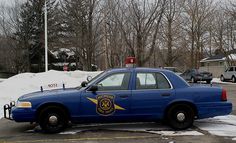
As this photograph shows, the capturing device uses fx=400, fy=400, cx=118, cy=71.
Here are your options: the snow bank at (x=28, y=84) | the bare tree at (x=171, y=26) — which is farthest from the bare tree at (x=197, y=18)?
the snow bank at (x=28, y=84)

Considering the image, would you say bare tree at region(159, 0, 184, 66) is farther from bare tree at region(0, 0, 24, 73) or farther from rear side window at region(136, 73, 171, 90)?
rear side window at region(136, 73, 171, 90)

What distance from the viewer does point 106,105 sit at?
9273 mm

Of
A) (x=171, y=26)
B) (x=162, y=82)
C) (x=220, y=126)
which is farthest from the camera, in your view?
(x=171, y=26)

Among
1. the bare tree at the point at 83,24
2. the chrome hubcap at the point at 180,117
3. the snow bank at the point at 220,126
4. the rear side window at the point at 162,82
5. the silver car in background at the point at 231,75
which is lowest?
the snow bank at the point at 220,126

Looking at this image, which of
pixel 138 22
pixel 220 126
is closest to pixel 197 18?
pixel 138 22

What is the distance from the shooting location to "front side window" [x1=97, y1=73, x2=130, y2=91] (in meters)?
9.43

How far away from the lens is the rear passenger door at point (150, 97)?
9.38 metres

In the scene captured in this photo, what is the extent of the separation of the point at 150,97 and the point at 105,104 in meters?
1.07

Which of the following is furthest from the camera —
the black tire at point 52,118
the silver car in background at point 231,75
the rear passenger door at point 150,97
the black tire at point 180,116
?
the silver car in background at point 231,75

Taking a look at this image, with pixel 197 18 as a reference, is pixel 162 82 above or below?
below

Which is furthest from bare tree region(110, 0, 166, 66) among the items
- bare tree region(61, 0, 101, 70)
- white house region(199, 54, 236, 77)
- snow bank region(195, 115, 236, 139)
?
snow bank region(195, 115, 236, 139)

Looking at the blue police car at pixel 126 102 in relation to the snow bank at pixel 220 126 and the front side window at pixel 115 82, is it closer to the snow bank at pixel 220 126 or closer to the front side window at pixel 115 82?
the front side window at pixel 115 82

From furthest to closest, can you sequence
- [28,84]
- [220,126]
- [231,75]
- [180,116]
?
[231,75] → [28,84] → [220,126] → [180,116]

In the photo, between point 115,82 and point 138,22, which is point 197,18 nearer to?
point 138,22
